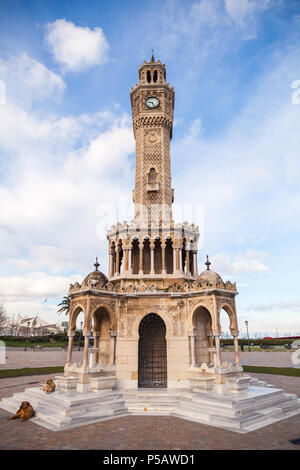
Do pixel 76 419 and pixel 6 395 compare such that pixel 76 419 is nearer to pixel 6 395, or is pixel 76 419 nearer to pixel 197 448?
pixel 197 448

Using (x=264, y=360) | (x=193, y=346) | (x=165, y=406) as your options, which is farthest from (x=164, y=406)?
(x=264, y=360)

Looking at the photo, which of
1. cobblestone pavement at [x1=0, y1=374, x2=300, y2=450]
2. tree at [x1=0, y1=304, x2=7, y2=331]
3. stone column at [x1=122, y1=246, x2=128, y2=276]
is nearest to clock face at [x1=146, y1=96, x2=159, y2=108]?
stone column at [x1=122, y1=246, x2=128, y2=276]

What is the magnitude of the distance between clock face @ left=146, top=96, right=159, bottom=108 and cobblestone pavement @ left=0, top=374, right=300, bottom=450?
26.7 meters

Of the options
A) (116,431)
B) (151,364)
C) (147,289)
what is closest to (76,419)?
(116,431)

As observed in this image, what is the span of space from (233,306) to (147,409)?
8343mm

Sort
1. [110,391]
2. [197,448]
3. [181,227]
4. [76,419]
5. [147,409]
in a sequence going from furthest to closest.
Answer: [181,227], [110,391], [147,409], [76,419], [197,448]

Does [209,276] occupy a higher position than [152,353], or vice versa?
[209,276]

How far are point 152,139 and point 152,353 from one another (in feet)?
64.7

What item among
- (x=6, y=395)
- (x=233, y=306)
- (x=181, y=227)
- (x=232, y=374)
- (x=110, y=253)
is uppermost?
(x=181, y=227)

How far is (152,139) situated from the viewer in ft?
94.7

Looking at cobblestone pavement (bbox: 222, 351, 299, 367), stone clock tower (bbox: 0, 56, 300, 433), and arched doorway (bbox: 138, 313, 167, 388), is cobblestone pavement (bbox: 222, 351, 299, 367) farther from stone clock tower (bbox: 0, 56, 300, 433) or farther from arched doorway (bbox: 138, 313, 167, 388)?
arched doorway (bbox: 138, 313, 167, 388)

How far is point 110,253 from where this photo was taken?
25797mm

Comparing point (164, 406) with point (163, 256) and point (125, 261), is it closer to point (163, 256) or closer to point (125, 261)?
point (163, 256)
